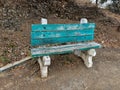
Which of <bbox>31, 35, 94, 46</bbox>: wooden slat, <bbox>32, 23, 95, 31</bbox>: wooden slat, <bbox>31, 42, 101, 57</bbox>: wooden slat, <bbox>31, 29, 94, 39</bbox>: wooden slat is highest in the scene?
<bbox>32, 23, 95, 31</bbox>: wooden slat

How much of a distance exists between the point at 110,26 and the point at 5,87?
4.47m

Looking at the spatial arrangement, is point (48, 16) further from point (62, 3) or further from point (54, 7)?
point (62, 3)

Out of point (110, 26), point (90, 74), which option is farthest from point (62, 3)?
point (90, 74)

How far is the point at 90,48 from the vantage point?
12.9ft

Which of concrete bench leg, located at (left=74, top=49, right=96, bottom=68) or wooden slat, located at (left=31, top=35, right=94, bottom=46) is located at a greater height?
wooden slat, located at (left=31, top=35, right=94, bottom=46)

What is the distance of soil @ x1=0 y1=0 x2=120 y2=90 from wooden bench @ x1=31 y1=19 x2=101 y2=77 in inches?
8.7

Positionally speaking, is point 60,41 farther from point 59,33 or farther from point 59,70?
point 59,70

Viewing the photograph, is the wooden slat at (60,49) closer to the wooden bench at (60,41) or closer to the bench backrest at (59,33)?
the wooden bench at (60,41)

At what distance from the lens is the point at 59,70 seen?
397cm

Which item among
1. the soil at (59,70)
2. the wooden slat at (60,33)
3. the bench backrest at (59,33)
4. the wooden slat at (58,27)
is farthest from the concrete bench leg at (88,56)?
the wooden slat at (58,27)

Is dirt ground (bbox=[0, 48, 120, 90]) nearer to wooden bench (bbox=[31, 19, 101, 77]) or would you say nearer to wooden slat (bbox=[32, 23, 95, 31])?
wooden bench (bbox=[31, 19, 101, 77])

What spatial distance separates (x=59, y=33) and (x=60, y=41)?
184mm

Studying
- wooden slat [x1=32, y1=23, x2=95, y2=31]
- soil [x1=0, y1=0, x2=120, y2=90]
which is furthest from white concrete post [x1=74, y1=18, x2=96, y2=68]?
wooden slat [x1=32, y1=23, x2=95, y2=31]

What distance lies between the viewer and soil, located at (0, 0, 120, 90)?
3.54 metres
